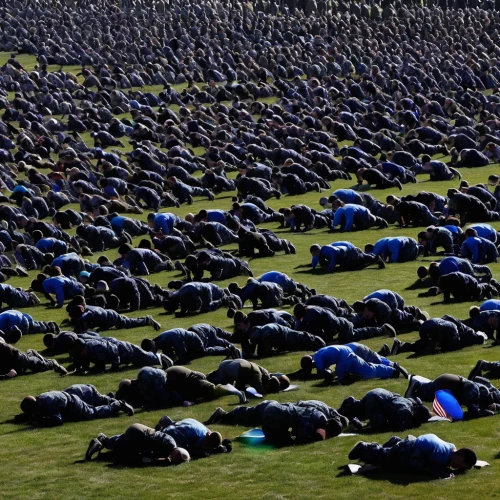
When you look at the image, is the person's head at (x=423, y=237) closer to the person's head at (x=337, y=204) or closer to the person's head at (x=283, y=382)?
the person's head at (x=337, y=204)

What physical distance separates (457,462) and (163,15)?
81559 millimetres

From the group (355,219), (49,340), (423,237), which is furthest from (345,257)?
(49,340)

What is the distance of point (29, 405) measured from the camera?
21438 millimetres

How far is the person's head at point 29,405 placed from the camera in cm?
2136

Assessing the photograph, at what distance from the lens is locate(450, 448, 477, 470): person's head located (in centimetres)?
1778

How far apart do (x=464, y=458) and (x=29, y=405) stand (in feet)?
23.6

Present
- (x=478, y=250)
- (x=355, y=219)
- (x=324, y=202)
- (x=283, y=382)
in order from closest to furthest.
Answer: (x=283, y=382) < (x=478, y=250) < (x=355, y=219) < (x=324, y=202)

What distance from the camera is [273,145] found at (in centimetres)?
5322

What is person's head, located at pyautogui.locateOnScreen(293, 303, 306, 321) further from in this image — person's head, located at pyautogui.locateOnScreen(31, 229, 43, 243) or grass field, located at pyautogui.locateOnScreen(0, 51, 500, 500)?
person's head, located at pyautogui.locateOnScreen(31, 229, 43, 243)

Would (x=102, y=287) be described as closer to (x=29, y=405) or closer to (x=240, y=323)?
(x=240, y=323)

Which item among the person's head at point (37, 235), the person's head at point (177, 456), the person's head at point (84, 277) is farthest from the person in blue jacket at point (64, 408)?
the person's head at point (37, 235)

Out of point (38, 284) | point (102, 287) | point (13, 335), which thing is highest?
point (38, 284)

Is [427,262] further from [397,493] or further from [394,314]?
[397,493]

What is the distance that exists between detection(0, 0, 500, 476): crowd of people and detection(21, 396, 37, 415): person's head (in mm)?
133
